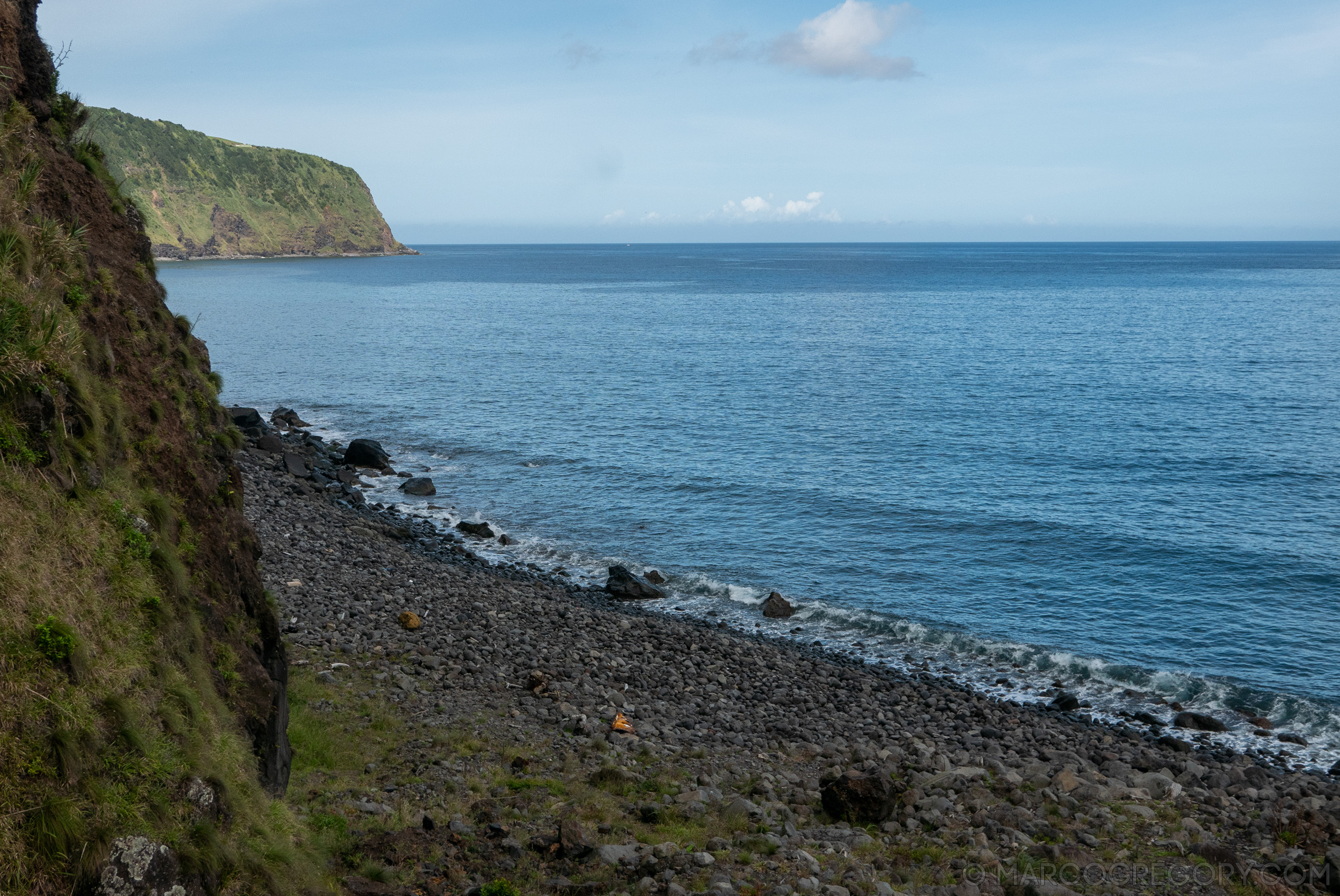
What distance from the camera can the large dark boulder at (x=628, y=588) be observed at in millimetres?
29000

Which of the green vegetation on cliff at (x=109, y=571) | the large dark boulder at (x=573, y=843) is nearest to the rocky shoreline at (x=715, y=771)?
the large dark boulder at (x=573, y=843)

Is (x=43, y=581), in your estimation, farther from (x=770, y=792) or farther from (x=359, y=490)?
(x=359, y=490)

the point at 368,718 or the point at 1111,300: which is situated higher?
the point at 1111,300

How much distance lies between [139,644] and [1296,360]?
3372 inches

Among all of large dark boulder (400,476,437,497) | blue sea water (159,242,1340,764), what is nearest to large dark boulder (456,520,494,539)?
blue sea water (159,242,1340,764)

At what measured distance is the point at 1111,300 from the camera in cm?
13638

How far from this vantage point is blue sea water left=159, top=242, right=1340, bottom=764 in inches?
1032

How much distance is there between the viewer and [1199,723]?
21.6 metres

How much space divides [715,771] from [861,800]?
292cm

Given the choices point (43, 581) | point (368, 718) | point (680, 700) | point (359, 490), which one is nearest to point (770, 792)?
point (680, 700)

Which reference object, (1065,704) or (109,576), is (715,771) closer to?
(109,576)

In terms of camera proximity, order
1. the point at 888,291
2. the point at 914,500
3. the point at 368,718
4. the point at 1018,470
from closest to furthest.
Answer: the point at 368,718
the point at 914,500
the point at 1018,470
the point at 888,291

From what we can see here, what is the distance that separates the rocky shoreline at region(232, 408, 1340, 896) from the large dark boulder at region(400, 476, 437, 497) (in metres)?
11.0

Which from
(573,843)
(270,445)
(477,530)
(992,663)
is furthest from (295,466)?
(573,843)
